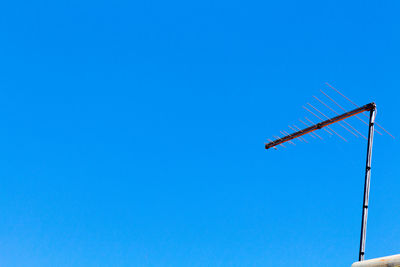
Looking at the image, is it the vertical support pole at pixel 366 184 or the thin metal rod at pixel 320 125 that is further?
the thin metal rod at pixel 320 125

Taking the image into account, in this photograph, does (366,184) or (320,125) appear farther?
(320,125)

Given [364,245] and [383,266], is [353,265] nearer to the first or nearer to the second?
[383,266]

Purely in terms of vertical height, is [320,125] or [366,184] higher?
[320,125]

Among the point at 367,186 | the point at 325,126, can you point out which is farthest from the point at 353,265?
the point at 325,126

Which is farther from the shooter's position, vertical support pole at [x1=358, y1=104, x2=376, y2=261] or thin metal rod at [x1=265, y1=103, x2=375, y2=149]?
thin metal rod at [x1=265, y1=103, x2=375, y2=149]

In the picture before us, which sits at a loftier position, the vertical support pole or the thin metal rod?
the thin metal rod

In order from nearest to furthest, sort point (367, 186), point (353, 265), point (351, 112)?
point (353, 265) → point (367, 186) → point (351, 112)

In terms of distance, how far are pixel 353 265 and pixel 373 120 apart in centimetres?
879

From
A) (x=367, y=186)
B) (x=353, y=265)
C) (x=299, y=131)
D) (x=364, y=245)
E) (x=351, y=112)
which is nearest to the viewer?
(x=353, y=265)

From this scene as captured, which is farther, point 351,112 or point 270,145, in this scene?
point 270,145

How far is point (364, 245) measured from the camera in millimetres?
15383

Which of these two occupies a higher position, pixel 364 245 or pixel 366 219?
pixel 366 219

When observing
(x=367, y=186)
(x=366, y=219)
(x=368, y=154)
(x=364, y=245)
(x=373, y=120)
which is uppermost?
(x=373, y=120)

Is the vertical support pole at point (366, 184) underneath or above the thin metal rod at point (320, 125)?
underneath
